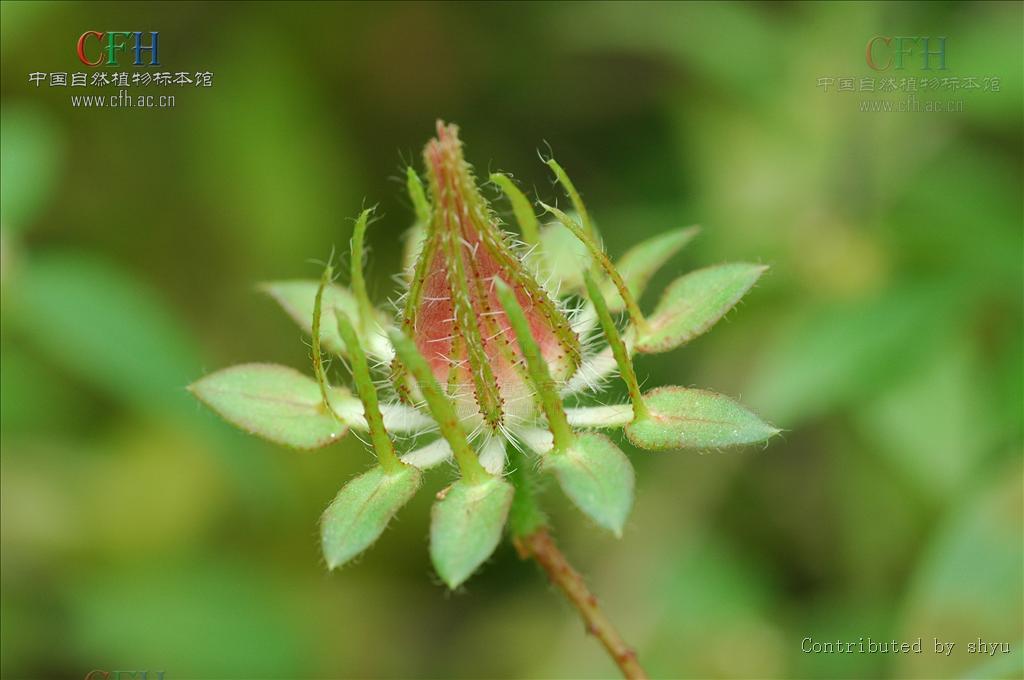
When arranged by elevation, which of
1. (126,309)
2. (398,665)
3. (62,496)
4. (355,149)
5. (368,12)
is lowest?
(398,665)

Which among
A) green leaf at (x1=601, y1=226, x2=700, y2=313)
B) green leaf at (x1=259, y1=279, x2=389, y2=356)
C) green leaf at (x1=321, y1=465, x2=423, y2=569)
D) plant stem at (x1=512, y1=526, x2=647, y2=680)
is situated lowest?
plant stem at (x1=512, y1=526, x2=647, y2=680)

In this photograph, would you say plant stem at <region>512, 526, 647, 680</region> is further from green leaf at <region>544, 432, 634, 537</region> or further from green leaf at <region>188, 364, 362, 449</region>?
green leaf at <region>188, 364, 362, 449</region>

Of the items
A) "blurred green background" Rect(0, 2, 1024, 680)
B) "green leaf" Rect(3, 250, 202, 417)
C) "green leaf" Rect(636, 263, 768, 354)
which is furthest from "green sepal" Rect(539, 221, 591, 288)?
"green leaf" Rect(3, 250, 202, 417)

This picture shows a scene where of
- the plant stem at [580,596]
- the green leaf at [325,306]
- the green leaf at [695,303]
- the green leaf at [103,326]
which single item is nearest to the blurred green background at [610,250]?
the green leaf at [103,326]

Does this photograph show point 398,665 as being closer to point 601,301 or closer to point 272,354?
point 272,354

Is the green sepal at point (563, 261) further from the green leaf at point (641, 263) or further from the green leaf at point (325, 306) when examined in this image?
the green leaf at point (325, 306)

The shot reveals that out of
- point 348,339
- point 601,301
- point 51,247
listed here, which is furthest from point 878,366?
point 51,247
